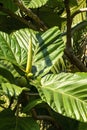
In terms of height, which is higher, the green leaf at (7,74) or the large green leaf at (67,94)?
the green leaf at (7,74)

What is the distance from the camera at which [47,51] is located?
96cm

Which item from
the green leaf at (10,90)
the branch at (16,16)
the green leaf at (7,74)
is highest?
the branch at (16,16)

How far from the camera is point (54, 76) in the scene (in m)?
0.87

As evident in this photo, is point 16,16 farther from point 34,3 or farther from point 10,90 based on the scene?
point 10,90

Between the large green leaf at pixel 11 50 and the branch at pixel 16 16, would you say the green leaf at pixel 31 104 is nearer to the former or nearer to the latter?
the large green leaf at pixel 11 50

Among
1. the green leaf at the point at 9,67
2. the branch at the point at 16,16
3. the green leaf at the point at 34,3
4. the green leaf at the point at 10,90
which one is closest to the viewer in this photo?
the green leaf at the point at 10,90

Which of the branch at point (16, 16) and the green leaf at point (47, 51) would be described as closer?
the green leaf at point (47, 51)

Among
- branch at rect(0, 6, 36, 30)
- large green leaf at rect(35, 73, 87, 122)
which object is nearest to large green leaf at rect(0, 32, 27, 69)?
large green leaf at rect(35, 73, 87, 122)

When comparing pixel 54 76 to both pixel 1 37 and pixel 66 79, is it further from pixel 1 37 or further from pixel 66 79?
pixel 1 37

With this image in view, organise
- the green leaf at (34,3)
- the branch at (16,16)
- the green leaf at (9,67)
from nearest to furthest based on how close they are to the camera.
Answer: the green leaf at (9,67) → the green leaf at (34,3) → the branch at (16,16)

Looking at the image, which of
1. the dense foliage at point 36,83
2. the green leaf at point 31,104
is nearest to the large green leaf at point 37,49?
the dense foliage at point 36,83

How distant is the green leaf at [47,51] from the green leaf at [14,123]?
11 centimetres

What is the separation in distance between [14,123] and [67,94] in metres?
0.17

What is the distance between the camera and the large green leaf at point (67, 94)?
77 centimetres
